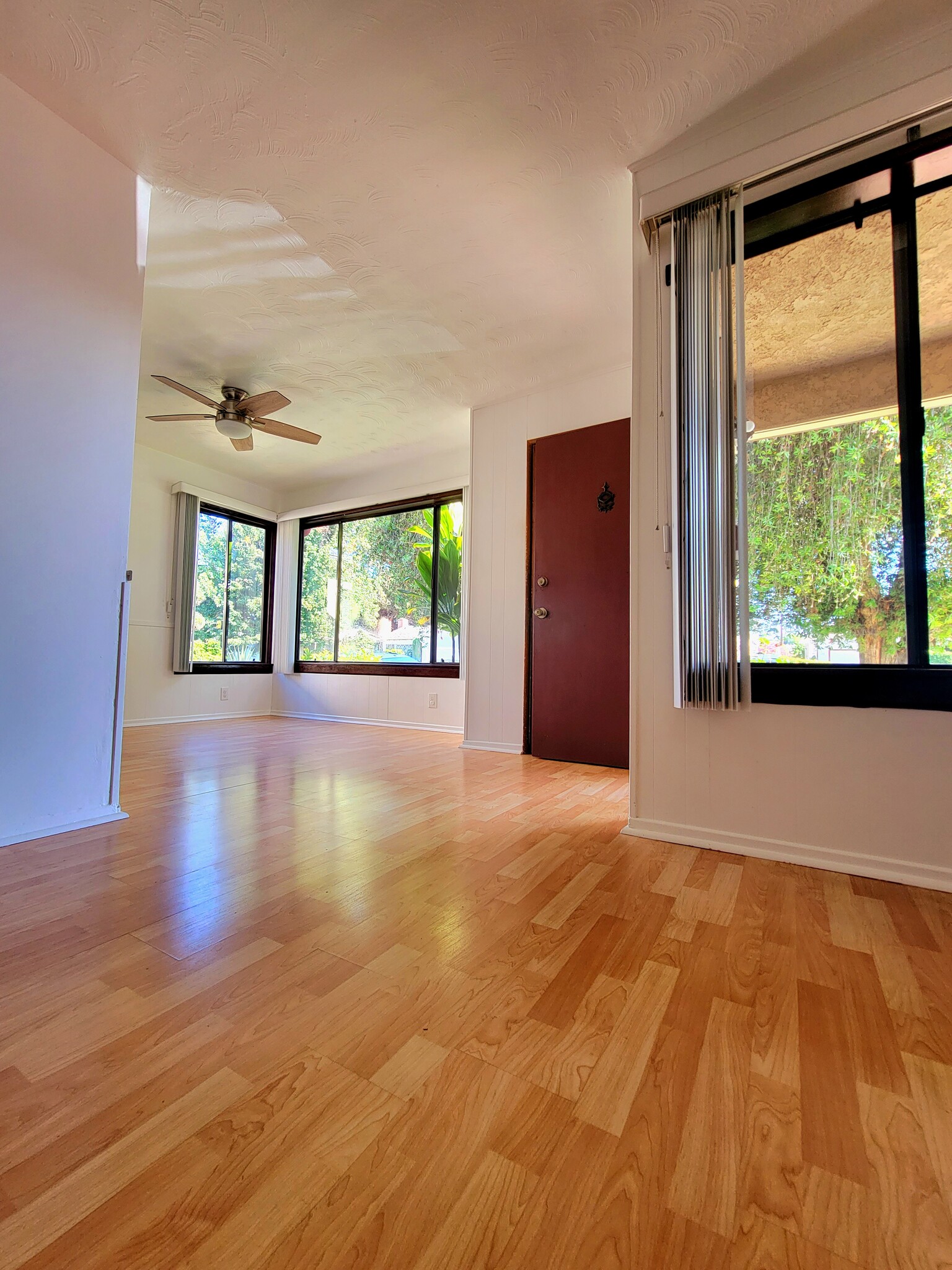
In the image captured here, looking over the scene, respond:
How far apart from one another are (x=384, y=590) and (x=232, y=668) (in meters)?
1.86

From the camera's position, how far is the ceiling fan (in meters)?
3.51

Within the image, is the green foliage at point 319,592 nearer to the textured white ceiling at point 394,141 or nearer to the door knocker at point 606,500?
the textured white ceiling at point 394,141

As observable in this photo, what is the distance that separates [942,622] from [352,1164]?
1.95 metres

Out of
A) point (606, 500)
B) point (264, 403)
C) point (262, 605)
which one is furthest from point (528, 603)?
point (262, 605)

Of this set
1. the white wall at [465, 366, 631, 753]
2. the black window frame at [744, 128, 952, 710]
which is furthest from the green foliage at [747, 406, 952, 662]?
the white wall at [465, 366, 631, 753]

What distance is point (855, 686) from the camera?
1.65m

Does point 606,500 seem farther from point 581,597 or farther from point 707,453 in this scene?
point 707,453

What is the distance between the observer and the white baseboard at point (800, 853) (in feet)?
4.98

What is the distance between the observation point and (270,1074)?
768mm

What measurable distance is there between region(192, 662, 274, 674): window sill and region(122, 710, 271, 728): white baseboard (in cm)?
43

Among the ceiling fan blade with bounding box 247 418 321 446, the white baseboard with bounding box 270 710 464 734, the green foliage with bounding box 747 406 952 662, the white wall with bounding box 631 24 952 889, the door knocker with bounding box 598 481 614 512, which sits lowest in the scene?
the white baseboard with bounding box 270 710 464 734

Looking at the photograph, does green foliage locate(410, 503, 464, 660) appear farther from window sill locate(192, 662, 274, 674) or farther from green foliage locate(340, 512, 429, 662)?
window sill locate(192, 662, 274, 674)

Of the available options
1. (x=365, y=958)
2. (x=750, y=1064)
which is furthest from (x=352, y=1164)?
(x=750, y=1064)

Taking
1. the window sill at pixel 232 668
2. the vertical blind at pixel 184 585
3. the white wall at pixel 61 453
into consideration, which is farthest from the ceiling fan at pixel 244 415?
the window sill at pixel 232 668
